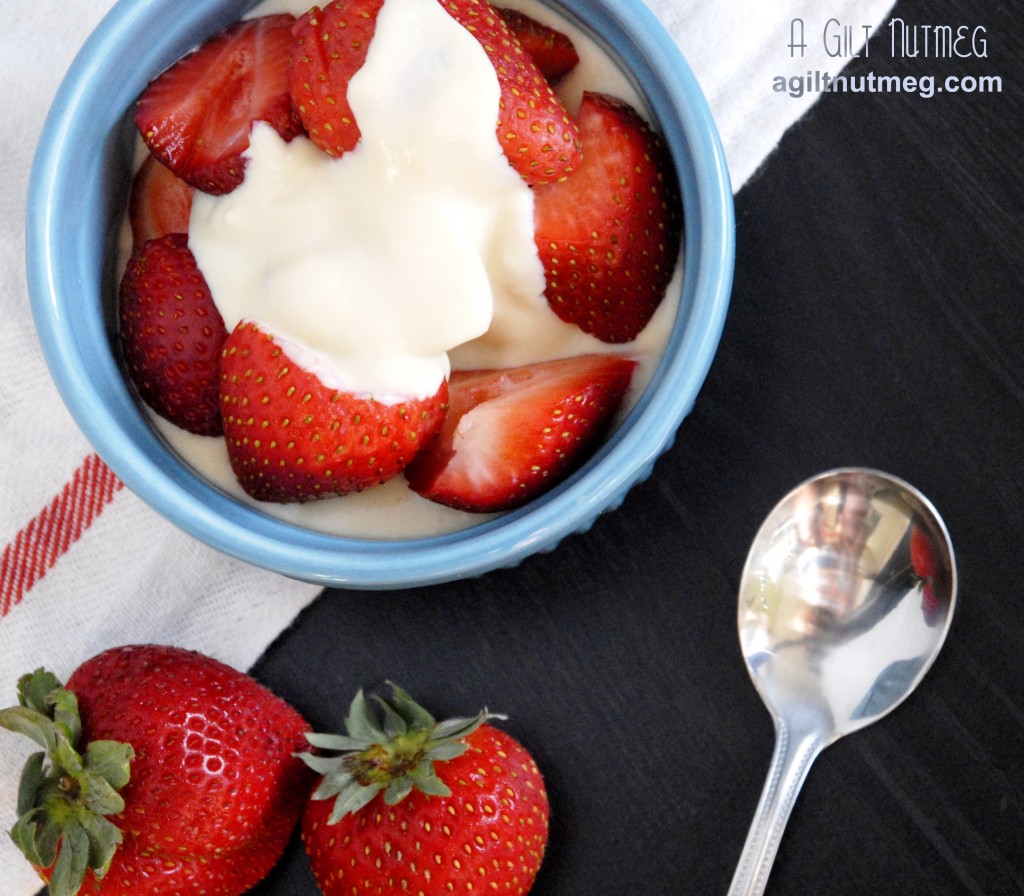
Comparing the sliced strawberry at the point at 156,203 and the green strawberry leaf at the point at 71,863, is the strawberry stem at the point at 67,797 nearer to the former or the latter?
the green strawberry leaf at the point at 71,863

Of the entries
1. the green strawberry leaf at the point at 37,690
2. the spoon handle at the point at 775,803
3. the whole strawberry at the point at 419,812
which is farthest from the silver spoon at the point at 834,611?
the green strawberry leaf at the point at 37,690

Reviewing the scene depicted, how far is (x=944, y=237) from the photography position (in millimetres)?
1019

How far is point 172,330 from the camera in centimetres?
86

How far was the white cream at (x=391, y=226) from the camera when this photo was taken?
31.5 inches

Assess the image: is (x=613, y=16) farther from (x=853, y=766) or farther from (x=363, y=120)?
(x=853, y=766)

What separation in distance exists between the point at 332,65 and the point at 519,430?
0.28 meters

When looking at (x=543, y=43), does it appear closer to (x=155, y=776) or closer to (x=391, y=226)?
(x=391, y=226)

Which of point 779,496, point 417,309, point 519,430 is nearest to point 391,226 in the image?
point 417,309

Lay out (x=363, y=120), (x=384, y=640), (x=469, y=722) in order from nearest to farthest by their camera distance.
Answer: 1. (x=363, y=120)
2. (x=469, y=722)
3. (x=384, y=640)

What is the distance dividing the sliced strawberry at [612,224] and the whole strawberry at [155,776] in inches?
16.6

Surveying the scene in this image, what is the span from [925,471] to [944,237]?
0.20 m

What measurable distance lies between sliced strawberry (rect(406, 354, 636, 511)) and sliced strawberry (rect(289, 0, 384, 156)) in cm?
21

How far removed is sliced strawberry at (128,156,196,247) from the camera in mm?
917

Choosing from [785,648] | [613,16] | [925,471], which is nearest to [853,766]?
[785,648]
